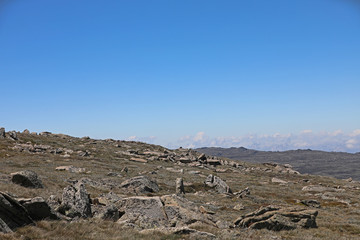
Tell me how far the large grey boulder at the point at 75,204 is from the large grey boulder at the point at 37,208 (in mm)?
1992

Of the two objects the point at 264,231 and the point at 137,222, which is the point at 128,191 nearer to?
the point at 137,222

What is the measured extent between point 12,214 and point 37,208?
60.6 inches

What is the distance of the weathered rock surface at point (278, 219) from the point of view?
1984 cm

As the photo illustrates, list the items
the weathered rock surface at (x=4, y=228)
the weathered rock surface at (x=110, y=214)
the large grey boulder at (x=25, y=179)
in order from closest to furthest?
the weathered rock surface at (x=4, y=228), the weathered rock surface at (x=110, y=214), the large grey boulder at (x=25, y=179)

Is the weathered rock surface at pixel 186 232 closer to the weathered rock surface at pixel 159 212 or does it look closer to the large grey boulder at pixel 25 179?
the weathered rock surface at pixel 159 212

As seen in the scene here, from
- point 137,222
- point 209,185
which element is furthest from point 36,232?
point 209,185

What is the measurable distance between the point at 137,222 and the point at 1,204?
798cm

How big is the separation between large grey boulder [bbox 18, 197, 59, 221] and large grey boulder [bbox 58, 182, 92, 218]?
1.99 meters

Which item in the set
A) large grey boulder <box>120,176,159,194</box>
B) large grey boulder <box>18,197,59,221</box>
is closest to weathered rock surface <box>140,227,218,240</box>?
large grey boulder <box>18,197,59,221</box>

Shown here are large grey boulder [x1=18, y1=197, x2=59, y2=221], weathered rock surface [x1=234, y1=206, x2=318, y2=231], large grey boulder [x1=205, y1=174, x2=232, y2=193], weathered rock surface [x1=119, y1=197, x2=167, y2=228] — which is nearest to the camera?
large grey boulder [x1=18, y1=197, x2=59, y2=221]

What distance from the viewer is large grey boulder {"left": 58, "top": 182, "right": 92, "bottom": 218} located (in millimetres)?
16453

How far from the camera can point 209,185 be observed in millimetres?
50500

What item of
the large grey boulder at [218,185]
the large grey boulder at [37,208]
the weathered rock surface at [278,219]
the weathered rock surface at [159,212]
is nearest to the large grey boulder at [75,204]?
the large grey boulder at [37,208]

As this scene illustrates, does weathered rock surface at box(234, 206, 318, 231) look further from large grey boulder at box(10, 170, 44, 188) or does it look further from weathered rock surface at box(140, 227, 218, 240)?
large grey boulder at box(10, 170, 44, 188)
